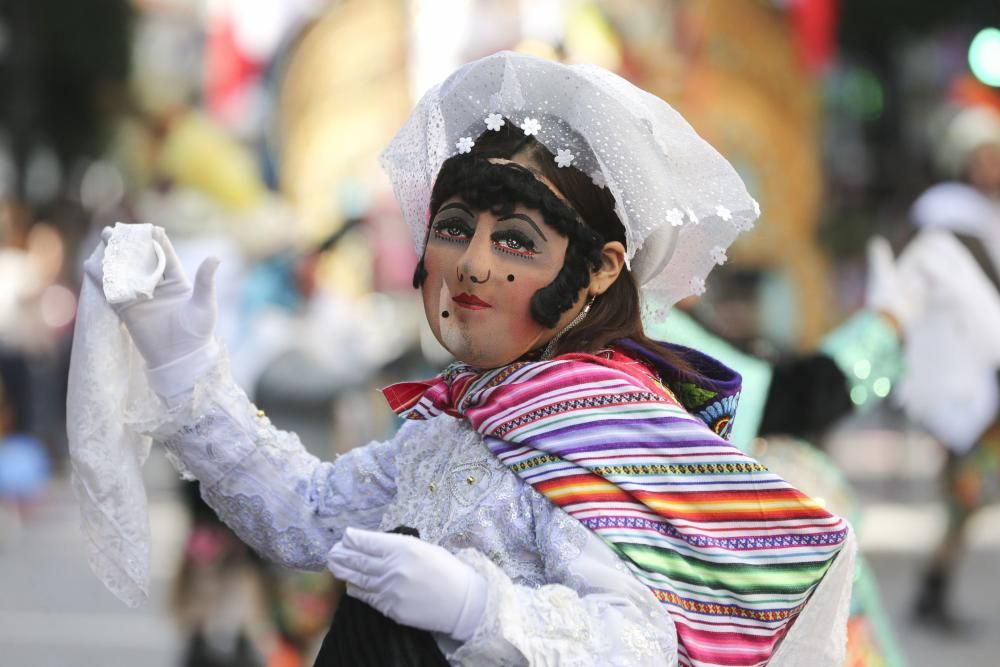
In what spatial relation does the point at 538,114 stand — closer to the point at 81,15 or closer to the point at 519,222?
the point at 519,222

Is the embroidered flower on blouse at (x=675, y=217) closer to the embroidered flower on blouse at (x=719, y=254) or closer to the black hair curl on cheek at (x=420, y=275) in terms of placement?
the embroidered flower on blouse at (x=719, y=254)

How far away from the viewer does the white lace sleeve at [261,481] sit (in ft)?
8.83

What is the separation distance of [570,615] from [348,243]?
8.07 m

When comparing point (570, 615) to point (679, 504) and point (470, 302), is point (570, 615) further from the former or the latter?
point (470, 302)

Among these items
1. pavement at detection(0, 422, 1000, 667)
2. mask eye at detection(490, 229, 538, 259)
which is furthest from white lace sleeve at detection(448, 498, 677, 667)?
pavement at detection(0, 422, 1000, 667)

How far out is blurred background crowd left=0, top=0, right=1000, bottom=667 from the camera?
245 inches

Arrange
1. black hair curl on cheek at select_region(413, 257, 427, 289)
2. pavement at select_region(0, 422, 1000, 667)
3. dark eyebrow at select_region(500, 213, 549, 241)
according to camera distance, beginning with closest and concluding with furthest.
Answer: dark eyebrow at select_region(500, 213, 549, 241) < black hair curl on cheek at select_region(413, 257, 427, 289) < pavement at select_region(0, 422, 1000, 667)

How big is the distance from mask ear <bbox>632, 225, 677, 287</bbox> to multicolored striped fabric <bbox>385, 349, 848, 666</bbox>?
0.24m

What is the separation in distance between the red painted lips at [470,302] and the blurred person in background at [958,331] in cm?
239

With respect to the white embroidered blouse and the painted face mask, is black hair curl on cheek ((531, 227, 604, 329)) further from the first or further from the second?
the white embroidered blouse

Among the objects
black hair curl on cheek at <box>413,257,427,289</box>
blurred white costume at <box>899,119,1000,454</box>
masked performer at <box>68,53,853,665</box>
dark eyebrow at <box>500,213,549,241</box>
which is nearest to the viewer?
masked performer at <box>68,53,853,665</box>

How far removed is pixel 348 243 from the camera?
400 inches

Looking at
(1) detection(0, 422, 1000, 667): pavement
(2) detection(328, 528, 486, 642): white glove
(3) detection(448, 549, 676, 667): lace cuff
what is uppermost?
(2) detection(328, 528, 486, 642): white glove

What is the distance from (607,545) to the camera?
232 cm
